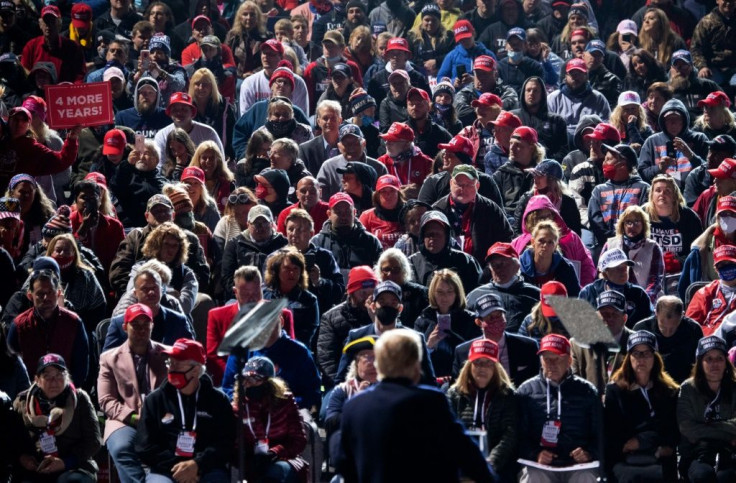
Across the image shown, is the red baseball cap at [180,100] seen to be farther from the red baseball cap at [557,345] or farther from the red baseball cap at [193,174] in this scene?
the red baseball cap at [557,345]

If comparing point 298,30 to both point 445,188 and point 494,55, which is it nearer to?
point 494,55

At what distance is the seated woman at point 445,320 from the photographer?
11719mm

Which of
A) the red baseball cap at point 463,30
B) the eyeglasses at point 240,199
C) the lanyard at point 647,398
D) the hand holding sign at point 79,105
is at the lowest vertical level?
the lanyard at point 647,398

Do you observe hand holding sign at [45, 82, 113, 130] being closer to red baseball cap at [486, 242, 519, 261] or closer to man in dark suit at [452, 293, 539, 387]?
red baseball cap at [486, 242, 519, 261]

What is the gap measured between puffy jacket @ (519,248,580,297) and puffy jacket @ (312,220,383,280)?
56.2 inches

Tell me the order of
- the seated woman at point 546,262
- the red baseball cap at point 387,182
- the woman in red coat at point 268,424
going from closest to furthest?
1. the woman in red coat at point 268,424
2. the seated woman at point 546,262
3. the red baseball cap at point 387,182

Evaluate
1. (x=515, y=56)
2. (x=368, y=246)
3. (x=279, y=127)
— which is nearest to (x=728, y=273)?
(x=368, y=246)

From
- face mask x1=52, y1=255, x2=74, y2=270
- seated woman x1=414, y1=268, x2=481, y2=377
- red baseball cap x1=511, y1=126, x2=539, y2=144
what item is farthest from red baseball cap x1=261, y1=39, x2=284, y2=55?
seated woman x1=414, y1=268, x2=481, y2=377

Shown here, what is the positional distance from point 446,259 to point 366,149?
387cm

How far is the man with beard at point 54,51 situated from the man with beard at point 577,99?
5.66 meters

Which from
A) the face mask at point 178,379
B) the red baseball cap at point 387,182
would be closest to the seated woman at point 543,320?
the red baseball cap at point 387,182

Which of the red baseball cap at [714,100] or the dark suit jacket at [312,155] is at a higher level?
the red baseball cap at [714,100]

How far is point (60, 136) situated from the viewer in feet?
54.4

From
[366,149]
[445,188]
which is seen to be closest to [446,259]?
[445,188]
